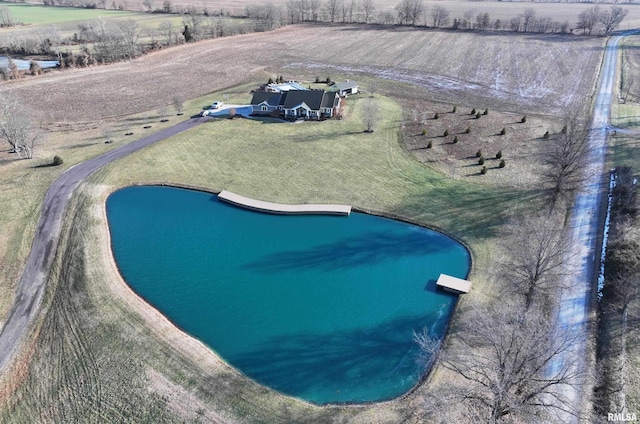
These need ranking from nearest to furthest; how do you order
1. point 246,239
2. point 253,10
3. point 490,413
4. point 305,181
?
1. point 490,413
2. point 246,239
3. point 305,181
4. point 253,10

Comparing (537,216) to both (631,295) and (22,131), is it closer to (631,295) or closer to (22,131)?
(631,295)

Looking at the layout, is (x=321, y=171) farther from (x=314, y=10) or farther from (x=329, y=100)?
(x=314, y=10)

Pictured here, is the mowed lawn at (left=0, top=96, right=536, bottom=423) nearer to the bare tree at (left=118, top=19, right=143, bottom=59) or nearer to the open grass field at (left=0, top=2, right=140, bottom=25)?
the bare tree at (left=118, top=19, right=143, bottom=59)

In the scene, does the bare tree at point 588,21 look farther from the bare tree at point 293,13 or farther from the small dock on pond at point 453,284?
the small dock on pond at point 453,284

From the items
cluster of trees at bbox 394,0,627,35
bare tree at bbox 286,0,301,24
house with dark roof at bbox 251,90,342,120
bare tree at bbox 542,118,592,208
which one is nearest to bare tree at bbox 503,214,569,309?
bare tree at bbox 542,118,592,208

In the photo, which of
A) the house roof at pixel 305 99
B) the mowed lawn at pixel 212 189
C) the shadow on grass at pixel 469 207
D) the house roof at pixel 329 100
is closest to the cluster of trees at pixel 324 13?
the mowed lawn at pixel 212 189

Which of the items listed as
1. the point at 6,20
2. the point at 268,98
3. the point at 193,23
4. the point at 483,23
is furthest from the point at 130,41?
the point at 483,23

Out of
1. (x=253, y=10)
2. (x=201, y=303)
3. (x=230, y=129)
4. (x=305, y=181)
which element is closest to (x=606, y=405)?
(x=201, y=303)
